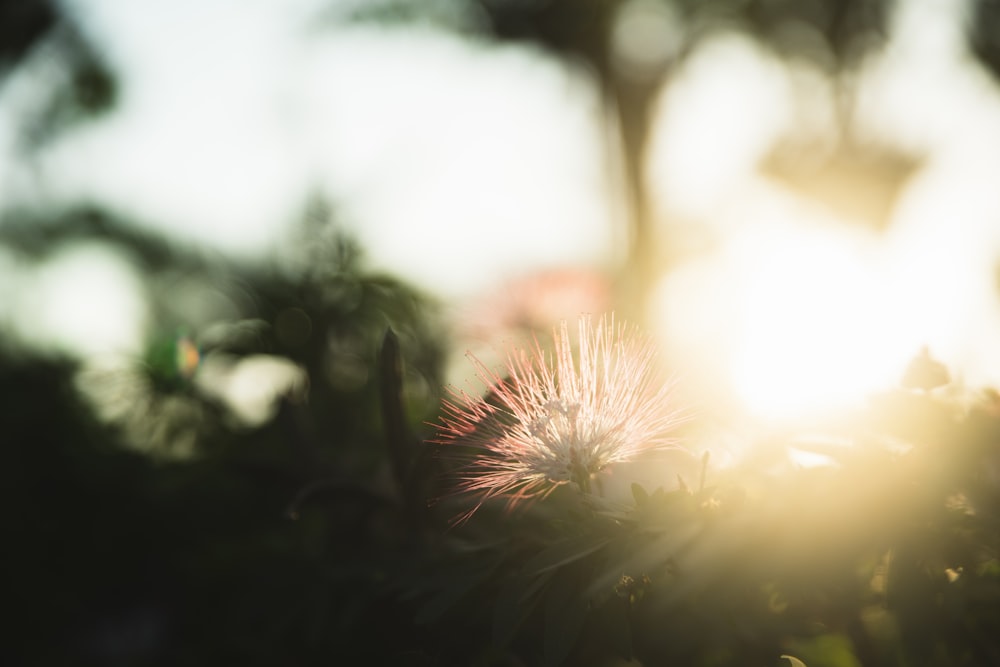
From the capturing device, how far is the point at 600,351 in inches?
34.9

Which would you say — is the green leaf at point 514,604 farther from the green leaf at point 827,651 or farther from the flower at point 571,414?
the green leaf at point 827,651

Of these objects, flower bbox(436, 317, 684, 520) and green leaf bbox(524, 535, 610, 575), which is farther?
flower bbox(436, 317, 684, 520)

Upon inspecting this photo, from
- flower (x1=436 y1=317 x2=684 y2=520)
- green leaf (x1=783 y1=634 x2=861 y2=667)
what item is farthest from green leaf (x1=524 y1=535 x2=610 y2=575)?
green leaf (x1=783 y1=634 x2=861 y2=667)

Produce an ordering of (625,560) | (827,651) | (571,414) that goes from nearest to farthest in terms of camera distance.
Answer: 1. (625,560)
2. (571,414)
3. (827,651)

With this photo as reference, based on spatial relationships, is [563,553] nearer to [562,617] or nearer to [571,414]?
[562,617]

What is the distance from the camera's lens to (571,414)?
86 cm

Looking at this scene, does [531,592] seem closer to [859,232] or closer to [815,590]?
[815,590]

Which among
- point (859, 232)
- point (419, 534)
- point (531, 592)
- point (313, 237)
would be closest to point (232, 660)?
point (419, 534)

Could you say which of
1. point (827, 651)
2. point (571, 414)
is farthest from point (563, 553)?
point (827, 651)

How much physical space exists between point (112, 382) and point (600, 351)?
5.46ft

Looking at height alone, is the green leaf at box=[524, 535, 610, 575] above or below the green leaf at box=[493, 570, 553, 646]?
above

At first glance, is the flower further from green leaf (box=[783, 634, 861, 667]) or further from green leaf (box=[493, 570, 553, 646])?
green leaf (box=[783, 634, 861, 667])

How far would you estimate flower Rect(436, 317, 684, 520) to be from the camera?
852 millimetres

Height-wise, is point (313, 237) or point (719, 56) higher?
point (719, 56)
